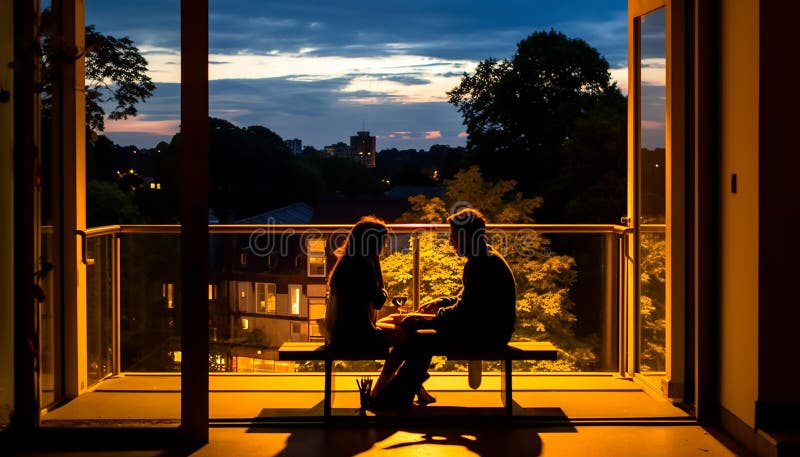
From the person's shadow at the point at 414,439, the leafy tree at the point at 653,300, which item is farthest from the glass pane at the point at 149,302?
the leafy tree at the point at 653,300

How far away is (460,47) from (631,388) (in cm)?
3247

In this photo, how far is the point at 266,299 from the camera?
7273mm

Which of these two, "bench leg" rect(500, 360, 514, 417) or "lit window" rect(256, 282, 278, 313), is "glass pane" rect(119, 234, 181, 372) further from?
"bench leg" rect(500, 360, 514, 417)

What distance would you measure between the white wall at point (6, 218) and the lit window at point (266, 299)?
252cm

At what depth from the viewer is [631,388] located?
6.17 m

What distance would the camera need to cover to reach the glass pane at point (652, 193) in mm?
5906

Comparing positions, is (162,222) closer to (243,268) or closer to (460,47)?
(243,268)

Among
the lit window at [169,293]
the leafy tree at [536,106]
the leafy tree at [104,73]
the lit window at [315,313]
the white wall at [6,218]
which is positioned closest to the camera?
the white wall at [6,218]

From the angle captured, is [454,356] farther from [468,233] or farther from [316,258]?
[316,258]

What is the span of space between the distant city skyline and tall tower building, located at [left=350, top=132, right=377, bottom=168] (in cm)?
41

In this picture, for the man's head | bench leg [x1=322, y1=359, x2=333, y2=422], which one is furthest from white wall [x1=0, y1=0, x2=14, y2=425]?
the man's head

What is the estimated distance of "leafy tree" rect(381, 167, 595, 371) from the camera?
1349 cm

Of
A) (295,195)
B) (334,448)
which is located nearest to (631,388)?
(334,448)
